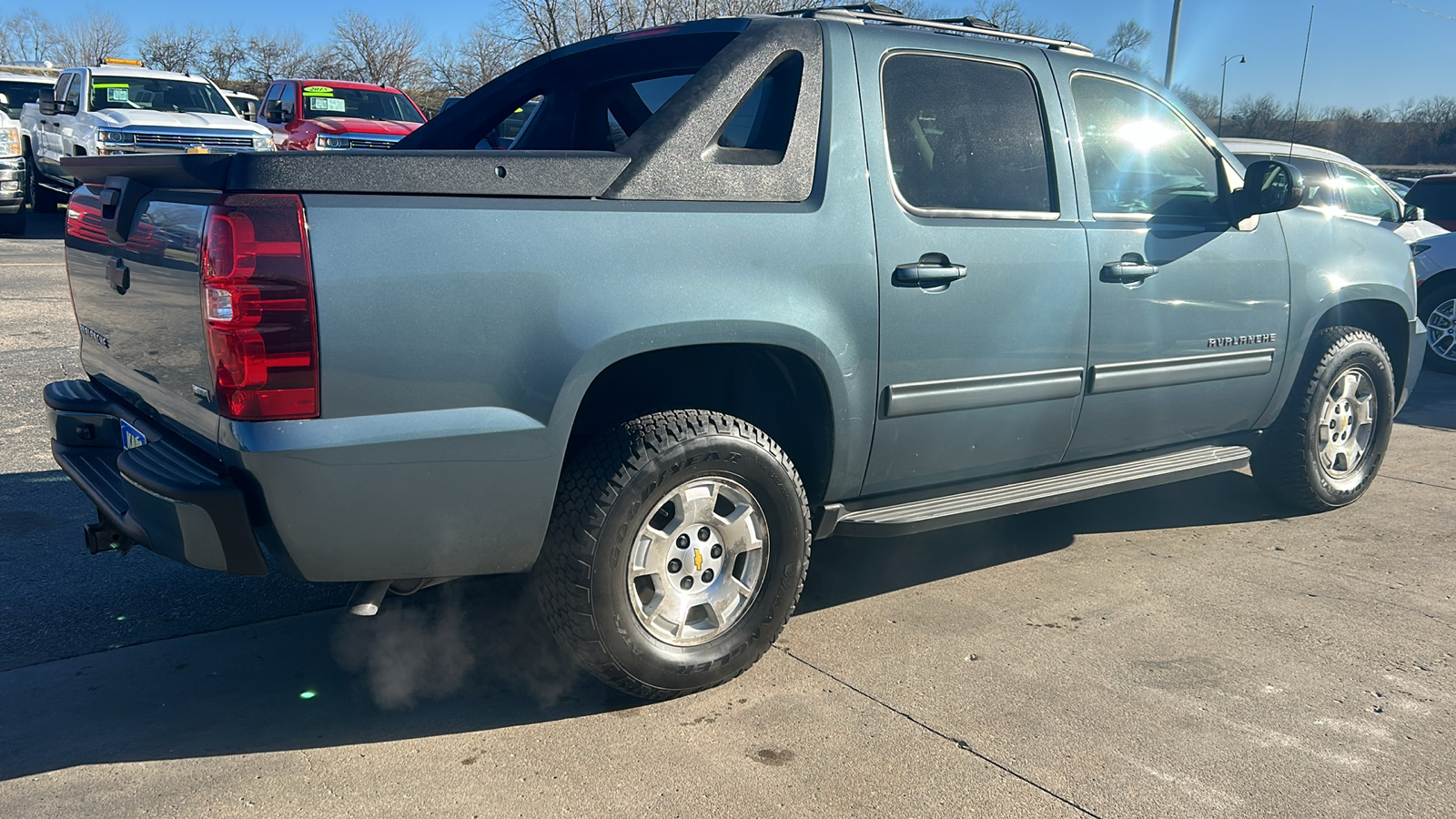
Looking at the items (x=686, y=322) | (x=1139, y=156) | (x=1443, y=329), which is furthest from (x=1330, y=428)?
(x=1443, y=329)

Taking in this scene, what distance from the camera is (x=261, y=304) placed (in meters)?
2.52

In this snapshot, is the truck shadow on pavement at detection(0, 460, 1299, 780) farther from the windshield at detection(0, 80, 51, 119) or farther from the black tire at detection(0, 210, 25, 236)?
the windshield at detection(0, 80, 51, 119)

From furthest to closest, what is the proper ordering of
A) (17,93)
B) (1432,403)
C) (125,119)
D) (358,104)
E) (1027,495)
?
(17,93) → (358,104) → (125,119) → (1432,403) → (1027,495)

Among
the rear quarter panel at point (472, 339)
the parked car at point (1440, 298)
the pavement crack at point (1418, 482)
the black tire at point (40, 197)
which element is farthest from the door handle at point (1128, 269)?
the black tire at point (40, 197)

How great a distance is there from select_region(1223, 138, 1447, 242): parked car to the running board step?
18.0 ft

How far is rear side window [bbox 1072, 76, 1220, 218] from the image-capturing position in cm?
406

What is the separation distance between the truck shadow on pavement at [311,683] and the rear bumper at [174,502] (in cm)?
53

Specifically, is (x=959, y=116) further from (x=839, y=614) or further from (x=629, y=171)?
(x=839, y=614)

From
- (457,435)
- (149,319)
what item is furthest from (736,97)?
(149,319)

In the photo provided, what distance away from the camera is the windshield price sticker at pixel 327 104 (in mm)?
16797

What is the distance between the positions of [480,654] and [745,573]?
88cm

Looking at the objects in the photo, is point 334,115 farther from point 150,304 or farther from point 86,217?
point 150,304

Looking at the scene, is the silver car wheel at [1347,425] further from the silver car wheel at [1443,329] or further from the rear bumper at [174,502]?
the silver car wheel at [1443,329]

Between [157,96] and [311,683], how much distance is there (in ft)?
49.2
